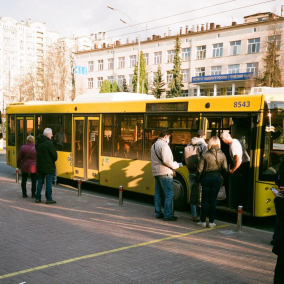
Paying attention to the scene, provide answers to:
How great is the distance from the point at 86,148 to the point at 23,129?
4.36 m

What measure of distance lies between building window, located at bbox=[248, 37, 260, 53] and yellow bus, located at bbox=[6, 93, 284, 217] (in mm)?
38984

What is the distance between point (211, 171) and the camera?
7480 millimetres

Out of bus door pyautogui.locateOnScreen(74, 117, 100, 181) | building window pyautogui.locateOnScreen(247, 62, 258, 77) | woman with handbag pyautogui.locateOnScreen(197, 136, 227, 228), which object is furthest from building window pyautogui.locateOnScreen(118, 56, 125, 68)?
woman with handbag pyautogui.locateOnScreen(197, 136, 227, 228)

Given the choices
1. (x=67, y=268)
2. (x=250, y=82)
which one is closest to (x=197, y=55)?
(x=250, y=82)

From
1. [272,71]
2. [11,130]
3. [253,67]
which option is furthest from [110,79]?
[11,130]

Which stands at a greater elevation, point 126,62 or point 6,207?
point 126,62

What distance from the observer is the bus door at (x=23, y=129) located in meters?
14.8

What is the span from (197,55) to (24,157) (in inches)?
1859

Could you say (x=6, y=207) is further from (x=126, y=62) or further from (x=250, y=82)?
(x=126, y=62)

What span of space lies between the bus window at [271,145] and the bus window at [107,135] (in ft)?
16.1

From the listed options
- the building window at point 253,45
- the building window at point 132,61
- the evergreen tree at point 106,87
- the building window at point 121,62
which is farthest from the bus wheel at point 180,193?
the building window at point 121,62

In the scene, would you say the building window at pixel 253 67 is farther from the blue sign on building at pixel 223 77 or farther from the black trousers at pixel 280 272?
the black trousers at pixel 280 272

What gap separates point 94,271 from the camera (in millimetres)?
5211

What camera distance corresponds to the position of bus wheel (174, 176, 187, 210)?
9484 mm
